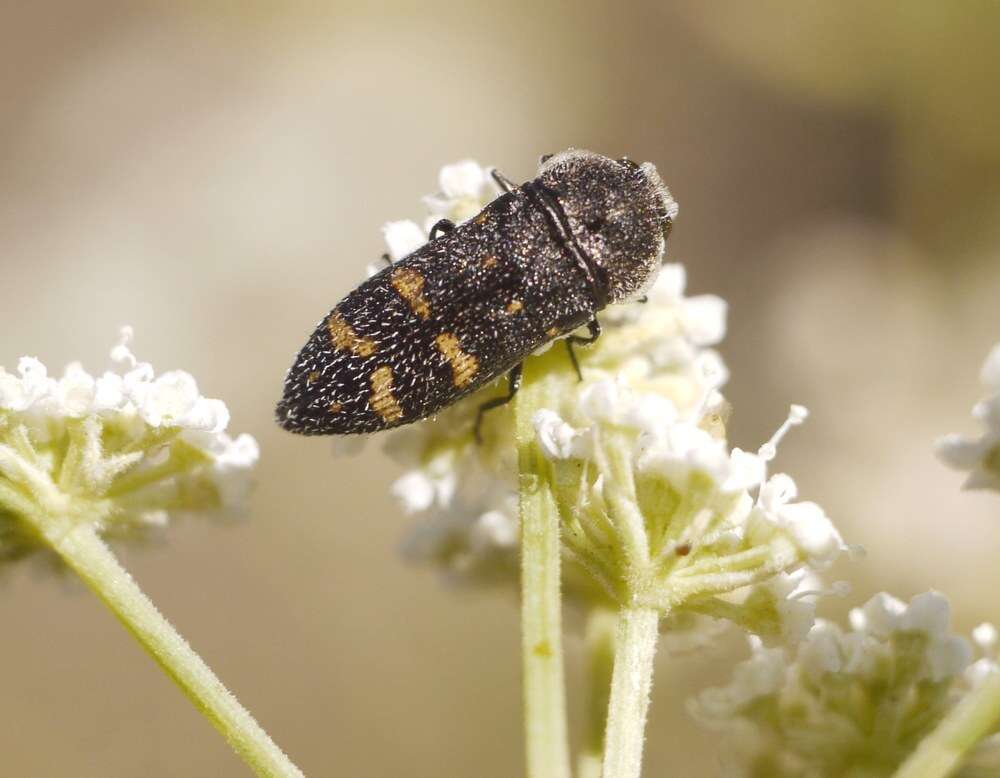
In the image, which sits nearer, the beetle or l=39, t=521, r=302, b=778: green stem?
l=39, t=521, r=302, b=778: green stem

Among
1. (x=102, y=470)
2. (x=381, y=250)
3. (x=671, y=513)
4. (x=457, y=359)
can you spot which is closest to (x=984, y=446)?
(x=671, y=513)

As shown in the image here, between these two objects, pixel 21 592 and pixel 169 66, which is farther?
pixel 169 66

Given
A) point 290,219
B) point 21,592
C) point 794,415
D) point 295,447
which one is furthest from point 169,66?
point 794,415

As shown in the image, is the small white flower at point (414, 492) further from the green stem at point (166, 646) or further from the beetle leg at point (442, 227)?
the green stem at point (166, 646)

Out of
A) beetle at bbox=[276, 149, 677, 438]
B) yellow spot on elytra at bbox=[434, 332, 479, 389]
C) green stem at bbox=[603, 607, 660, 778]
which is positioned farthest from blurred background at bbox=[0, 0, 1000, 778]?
green stem at bbox=[603, 607, 660, 778]

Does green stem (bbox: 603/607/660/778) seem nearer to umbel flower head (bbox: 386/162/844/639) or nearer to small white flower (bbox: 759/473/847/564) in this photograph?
umbel flower head (bbox: 386/162/844/639)

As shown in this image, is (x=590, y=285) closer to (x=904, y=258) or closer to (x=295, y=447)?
(x=904, y=258)
